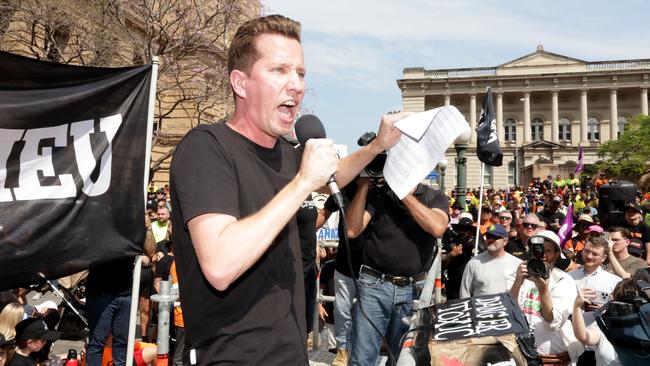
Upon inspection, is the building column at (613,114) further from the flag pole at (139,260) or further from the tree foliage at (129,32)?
the flag pole at (139,260)

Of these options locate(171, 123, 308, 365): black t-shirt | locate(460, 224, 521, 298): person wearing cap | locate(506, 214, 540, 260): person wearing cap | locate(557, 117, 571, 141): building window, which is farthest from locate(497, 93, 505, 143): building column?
locate(171, 123, 308, 365): black t-shirt

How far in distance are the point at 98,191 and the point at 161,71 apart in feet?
47.5

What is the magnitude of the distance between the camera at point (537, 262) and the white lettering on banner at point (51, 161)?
3.34 m

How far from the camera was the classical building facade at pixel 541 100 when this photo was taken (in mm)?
62844

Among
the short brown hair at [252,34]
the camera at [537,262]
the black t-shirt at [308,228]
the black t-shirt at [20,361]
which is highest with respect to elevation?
the short brown hair at [252,34]

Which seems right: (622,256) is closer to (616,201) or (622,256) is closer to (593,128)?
(616,201)

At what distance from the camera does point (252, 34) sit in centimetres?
199

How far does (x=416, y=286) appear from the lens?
468 centimetres

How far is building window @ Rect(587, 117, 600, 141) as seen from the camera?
2554 inches

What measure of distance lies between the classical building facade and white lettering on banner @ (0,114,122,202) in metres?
61.3

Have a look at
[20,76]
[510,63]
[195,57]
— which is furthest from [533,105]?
[20,76]

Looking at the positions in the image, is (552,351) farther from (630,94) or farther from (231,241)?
(630,94)

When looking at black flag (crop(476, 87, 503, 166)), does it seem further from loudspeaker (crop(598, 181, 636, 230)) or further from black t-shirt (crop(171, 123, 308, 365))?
black t-shirt (crop(171, 123, 308, 365))

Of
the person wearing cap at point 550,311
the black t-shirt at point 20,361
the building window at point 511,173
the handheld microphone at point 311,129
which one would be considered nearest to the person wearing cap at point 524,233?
the person wearing cap at point 550,311
